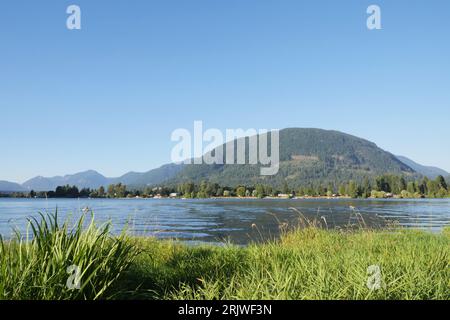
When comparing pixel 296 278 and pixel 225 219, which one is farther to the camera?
pixel 225 219

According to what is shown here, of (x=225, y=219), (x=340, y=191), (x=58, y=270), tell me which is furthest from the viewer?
(x=340, y=191)

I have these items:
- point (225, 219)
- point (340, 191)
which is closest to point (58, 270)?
point (225, 219)

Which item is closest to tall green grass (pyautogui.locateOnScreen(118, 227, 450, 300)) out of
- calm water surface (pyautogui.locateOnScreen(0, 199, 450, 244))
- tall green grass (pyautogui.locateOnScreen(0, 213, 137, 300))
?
tall green grass (pyautogui.locateOnScreen(0, 213, 137, 300))

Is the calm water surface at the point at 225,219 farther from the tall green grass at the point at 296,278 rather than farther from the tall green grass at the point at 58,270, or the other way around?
the tall green grass at the point at 296,278

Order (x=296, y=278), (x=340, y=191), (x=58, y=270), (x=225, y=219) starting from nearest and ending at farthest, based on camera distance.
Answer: (x=58, y=270) → (x=296, y=278) → (x=225, y=219) → (x=340, y=191)

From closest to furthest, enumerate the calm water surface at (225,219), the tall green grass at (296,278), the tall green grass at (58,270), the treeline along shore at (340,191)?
the tall green grass at (58,270), the tall green grass at (296,278), the calm water surface at (225,219), the treeline along shore at (340,191)

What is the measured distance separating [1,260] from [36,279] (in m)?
0.65

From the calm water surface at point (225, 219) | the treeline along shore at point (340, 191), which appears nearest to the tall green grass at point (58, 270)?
the calm water surface at point (225, 219)

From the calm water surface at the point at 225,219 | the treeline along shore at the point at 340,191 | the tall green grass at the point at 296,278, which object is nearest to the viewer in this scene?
the tall green grass at the point at 296,278

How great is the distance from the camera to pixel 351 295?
510 cm

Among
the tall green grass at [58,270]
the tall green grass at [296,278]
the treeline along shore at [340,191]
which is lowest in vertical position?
the treeline along shore at [340,191]

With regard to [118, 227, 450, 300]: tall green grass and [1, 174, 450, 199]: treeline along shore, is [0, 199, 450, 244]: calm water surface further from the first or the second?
[1, 174, 450, 199]: treeline along shore

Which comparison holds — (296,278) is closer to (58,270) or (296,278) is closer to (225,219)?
(58,270)
